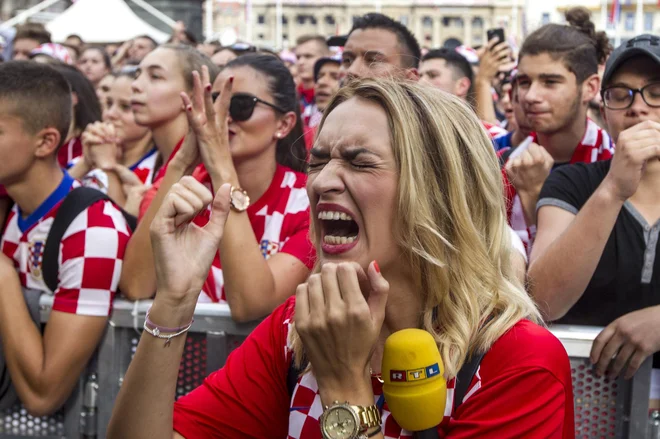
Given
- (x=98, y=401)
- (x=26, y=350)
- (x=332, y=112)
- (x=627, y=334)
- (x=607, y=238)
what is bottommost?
(x=98, y=401)

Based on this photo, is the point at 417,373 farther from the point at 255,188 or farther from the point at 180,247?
the point at 255,188

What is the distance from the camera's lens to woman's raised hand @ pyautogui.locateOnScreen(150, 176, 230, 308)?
1956 millimetres

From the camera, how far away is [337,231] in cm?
203

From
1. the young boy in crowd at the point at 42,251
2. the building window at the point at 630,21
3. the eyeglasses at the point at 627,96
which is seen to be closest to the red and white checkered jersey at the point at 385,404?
the young boy in crowd at the point at 42,251

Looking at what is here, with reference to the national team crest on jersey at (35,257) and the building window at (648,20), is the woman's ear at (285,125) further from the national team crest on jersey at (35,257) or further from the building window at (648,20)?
the building window at (648,20)

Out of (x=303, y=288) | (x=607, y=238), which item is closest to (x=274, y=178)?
(x=607, y=238)

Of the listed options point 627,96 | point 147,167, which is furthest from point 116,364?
point 147,167

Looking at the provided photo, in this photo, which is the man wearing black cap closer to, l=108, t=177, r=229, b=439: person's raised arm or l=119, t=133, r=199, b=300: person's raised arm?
l=119, t=133, r=199, b=300: person's raised arm

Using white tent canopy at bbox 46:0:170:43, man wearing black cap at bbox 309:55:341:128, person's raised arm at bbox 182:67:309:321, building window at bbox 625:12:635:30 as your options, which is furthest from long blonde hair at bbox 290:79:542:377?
building window at bbox 625:12:635:30

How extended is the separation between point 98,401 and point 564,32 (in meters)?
2.88

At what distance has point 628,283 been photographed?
2746 mm

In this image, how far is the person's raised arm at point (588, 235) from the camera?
2566 millimetres

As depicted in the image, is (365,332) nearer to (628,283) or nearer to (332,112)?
(332,112)

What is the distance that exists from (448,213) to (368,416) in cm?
54
